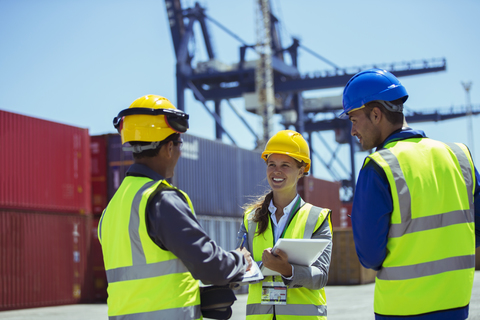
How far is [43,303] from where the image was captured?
14664 mm

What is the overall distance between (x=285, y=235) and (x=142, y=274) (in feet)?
3.98

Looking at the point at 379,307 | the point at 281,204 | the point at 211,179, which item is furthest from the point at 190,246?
the point at 211,179

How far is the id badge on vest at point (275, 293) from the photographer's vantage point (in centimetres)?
309

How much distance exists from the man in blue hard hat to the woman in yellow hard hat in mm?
529

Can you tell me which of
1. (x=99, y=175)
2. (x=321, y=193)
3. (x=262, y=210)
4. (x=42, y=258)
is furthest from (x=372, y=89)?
(x=321, y=193)

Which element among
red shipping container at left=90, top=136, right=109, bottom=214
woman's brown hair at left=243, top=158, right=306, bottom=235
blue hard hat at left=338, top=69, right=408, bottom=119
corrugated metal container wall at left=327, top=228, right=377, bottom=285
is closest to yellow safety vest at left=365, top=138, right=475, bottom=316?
blue hard hat at left=338, top=69, right=408, bottom=119

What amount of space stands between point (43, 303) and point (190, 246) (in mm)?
14065

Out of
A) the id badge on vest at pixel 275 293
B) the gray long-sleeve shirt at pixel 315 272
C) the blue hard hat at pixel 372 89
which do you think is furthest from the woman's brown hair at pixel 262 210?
the blue hard hat at pixel 372 89

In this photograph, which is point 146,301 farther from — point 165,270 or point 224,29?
point 224,29

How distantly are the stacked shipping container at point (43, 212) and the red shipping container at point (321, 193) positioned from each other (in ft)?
37.9

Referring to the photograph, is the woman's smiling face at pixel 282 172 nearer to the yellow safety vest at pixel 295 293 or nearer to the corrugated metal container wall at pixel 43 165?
the yellow safety vest at pixel 295 293

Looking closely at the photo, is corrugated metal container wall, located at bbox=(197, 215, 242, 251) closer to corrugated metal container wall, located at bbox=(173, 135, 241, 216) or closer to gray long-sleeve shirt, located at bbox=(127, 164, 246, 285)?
corrugated metal container wall, located at bbox=(173, 135, 241, 216)

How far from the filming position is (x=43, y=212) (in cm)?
1534

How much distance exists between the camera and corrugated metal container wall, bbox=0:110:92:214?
568 inches
